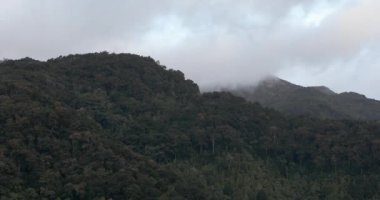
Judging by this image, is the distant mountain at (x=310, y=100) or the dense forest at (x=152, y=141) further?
the distant mountain at (x=310, y=100)

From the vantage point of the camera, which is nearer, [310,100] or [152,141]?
[152,141]

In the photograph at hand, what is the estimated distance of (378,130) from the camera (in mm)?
60969

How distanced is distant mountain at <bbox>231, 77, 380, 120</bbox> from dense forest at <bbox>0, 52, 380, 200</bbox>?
23747 mm

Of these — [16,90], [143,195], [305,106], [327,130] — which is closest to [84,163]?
[143,195]

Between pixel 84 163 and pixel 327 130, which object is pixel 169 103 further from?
pixel 84 163

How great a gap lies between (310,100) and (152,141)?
130ft

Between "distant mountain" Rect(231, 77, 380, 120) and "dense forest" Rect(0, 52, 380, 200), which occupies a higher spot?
"distant mountain" Rect(231, 77, 380, 120)

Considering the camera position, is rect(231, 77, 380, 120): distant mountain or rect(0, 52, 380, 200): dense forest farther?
rect(231, 77, 380, 120): distant mountain

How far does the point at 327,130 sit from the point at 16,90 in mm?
22871

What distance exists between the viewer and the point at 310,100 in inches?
3693

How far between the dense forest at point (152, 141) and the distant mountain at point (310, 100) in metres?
23.7

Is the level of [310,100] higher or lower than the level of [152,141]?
higher

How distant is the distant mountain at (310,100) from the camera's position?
3538 inches

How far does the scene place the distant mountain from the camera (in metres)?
89.9
